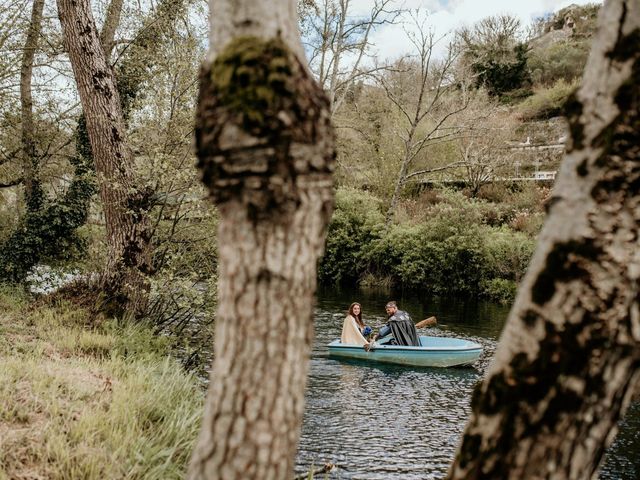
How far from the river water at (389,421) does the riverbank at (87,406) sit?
2123mm

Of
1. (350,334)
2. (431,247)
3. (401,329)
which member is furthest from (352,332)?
(431,247)

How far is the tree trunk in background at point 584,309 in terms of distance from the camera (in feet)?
5.66

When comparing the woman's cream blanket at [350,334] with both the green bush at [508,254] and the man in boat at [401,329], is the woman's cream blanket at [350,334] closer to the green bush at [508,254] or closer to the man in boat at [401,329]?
the man in boat at [401,329]

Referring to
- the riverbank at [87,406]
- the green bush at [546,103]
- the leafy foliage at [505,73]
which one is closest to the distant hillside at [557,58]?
the green bush at [546,103]

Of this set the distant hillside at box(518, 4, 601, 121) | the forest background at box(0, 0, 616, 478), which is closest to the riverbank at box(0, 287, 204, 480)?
the forest background at box(0, 0, 616, 478)

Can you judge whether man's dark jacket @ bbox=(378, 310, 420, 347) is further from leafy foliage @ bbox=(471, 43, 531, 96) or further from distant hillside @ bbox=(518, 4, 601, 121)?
leafy foliage @ bbox=(471, 43, 531, 96)

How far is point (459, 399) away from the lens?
1017 centimetres

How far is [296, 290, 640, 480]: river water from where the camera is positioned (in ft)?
23.9

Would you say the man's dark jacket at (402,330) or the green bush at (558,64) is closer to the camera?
the man's dark jacket at (402,330)

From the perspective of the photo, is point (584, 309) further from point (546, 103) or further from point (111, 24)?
point (546, 103)

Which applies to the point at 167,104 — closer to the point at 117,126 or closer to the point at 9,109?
the point at 117,126

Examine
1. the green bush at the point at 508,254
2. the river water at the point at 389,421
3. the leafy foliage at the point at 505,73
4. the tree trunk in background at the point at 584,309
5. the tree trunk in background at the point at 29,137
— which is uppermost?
the leafy foliage at the point at 505,73

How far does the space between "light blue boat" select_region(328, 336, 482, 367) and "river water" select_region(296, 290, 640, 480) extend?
0.17m

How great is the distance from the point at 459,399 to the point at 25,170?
33.8ft
